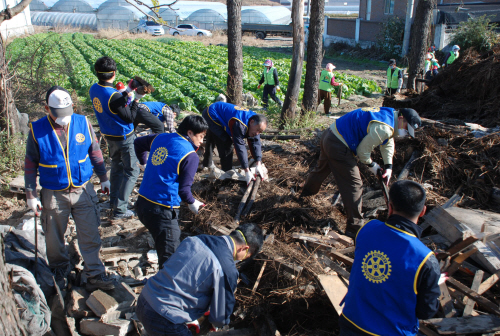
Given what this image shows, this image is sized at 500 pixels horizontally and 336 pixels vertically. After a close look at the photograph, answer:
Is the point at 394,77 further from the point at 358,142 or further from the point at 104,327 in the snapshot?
the point at 104,327

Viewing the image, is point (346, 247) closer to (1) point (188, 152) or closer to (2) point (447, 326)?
(2) point (447, 326)

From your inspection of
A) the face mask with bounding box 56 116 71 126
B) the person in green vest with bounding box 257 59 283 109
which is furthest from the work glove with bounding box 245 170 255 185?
the person in green vest with bounding box 257 59 283 109

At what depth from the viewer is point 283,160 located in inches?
273

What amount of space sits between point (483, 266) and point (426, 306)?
6.20 ft

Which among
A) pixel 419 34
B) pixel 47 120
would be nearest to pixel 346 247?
pixel 47 120

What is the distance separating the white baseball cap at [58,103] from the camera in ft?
11.3

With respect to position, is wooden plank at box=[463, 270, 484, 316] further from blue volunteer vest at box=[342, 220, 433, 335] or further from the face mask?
the face mask

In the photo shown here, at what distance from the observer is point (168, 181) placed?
3.54 metres

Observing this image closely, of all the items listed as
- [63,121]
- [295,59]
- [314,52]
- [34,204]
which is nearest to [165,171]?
[63,121]

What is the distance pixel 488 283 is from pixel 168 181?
3089 millimetres

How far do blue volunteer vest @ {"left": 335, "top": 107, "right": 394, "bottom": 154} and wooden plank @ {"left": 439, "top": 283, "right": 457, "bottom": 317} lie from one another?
6.41 feet


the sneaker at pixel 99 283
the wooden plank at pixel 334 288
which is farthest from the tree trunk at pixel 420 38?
the sneaker at pixel 99 283

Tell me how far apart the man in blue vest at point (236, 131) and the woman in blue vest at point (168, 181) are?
1739mm

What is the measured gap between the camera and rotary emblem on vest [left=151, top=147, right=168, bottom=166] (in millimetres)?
3504
